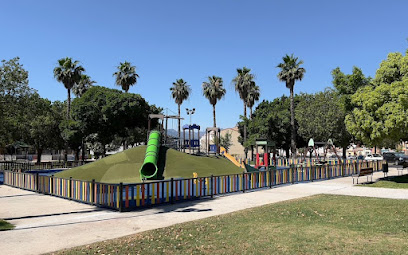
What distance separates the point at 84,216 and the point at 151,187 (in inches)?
116

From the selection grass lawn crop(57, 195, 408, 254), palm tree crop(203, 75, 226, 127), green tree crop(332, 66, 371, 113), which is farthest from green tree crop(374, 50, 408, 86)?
palm tree crop(203, 75, 226, 127)

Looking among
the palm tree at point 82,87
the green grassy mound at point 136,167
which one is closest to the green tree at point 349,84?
the green grassy mound at point 136,167

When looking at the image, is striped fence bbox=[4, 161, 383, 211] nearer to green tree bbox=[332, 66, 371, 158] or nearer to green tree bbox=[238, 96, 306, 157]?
green tree bbox=[332, 66, 371, 158]

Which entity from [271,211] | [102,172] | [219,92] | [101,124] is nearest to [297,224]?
[271,211]

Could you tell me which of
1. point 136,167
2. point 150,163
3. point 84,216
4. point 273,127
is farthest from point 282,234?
point 273,127

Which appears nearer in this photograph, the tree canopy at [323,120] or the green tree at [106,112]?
the green tree at [106,112]

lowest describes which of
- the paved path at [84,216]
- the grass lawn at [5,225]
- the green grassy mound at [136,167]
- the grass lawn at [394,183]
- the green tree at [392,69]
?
the grass lawn at [394,183]

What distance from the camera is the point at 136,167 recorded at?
837 inches

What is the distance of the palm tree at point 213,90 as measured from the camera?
58875 mm

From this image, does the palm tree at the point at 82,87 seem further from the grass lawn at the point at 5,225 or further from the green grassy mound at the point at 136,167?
the grass lawn at the point at 5,225

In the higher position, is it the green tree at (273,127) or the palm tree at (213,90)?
the palm tree at (213,90)

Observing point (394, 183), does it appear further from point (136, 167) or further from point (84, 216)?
point (84, 216)

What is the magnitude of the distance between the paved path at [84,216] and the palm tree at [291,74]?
30872mm

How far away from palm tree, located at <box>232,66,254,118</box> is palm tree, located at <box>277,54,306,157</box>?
256 inches
